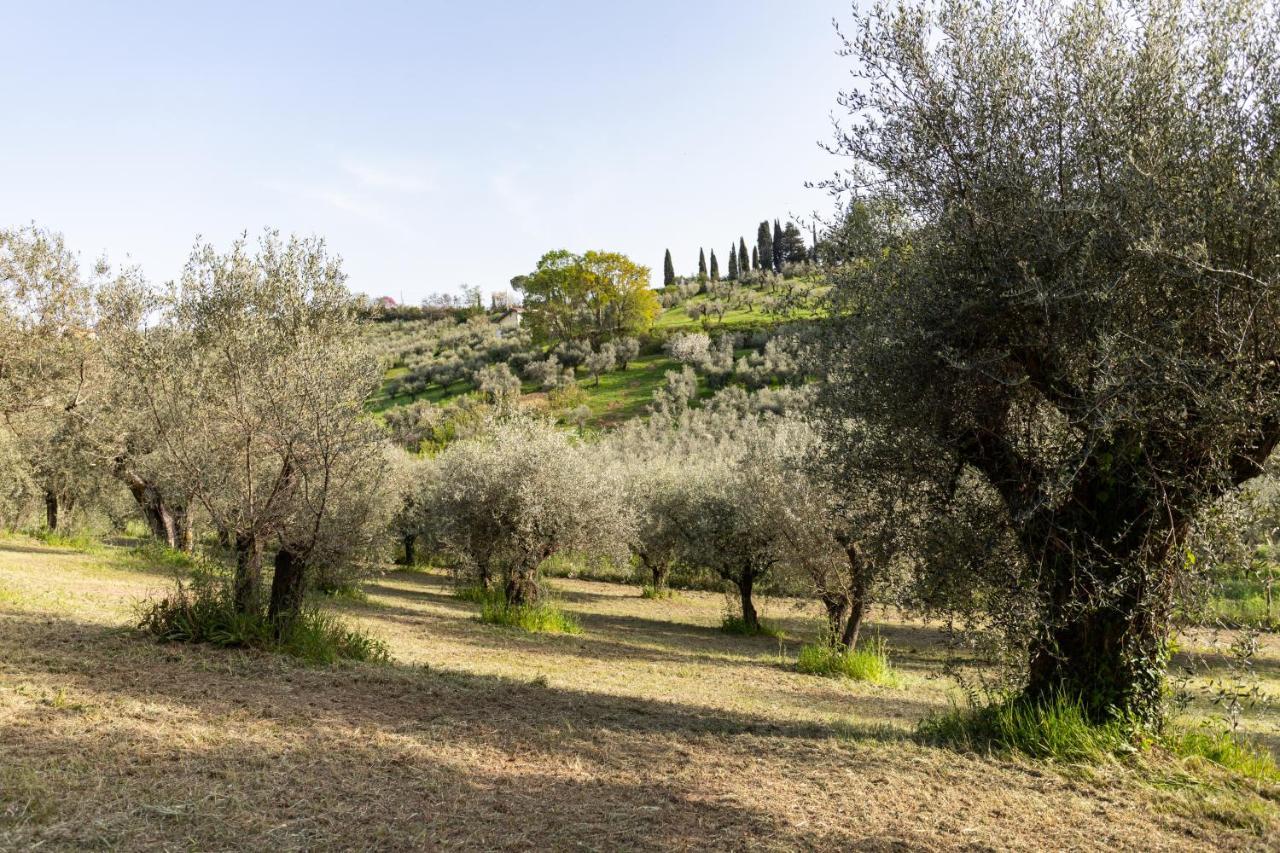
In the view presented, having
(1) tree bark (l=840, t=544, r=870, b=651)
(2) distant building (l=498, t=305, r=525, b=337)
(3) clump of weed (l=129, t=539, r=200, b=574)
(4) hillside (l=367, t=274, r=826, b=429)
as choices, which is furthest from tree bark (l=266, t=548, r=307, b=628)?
(2) distant building (l=498, t=305, r=525, b=337)

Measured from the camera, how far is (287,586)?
10859mm

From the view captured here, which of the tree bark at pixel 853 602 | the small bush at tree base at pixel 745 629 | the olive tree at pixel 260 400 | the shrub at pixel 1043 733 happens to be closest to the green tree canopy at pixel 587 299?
the small bush at tree base at pixel 745 629

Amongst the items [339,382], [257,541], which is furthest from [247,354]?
[257,541]

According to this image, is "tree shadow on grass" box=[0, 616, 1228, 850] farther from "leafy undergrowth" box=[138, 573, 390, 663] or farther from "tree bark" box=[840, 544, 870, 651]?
"tree bark" box=[840, 544, 870, 651]

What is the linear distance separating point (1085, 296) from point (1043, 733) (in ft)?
14.4

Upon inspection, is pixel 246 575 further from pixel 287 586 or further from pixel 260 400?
pixel 260 400

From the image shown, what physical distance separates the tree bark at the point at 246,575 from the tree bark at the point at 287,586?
0.25m

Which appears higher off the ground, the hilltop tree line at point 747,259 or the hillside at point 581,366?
the hilltop tree line at point 747,259

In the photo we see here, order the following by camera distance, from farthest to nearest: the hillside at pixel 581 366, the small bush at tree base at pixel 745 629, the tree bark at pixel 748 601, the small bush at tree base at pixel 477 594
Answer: the hillside at pixel 581 366 < the tree bark at pixel 748 601 < the small bush at tree base at pixel 745 629 < the small bush at tree base at pixel 477 594

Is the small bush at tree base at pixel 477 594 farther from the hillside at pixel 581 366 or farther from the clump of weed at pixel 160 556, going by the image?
the hillside at pixel 581 366

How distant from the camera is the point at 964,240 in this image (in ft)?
24.7

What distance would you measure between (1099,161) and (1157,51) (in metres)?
1.19

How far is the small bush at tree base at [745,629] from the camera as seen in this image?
23.0 metres

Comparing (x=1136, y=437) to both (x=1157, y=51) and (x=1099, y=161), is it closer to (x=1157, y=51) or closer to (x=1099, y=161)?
(x=1099, y=161)
